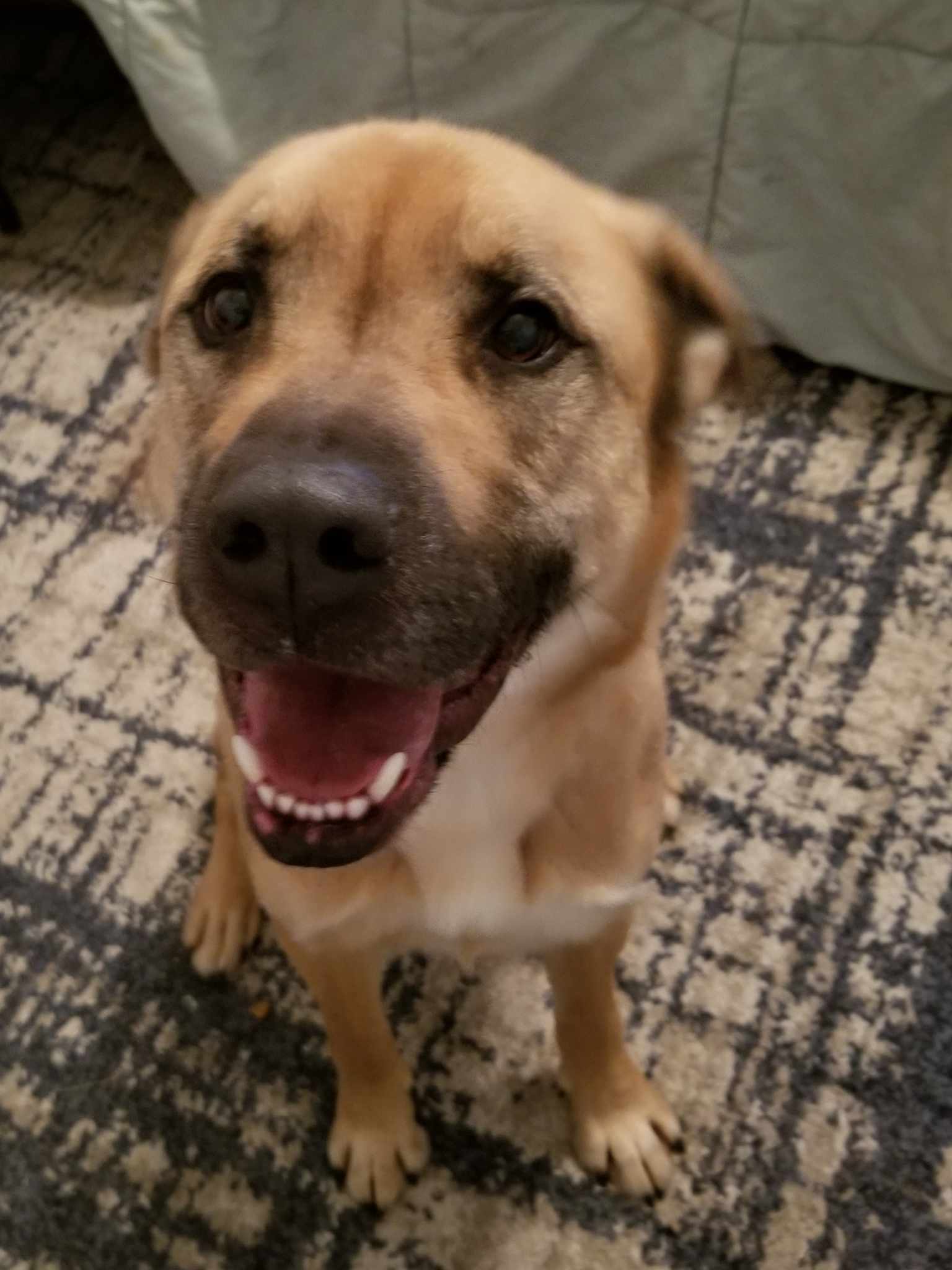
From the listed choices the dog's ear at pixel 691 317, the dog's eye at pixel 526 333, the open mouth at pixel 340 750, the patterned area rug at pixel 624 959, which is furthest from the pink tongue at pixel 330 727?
the patterned area rug at pixel 624 959

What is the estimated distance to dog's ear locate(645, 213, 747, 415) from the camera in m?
1.09

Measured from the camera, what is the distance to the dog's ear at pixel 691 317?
3.57 feet

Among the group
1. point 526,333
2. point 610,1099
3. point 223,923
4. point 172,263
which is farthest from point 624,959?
point 172,263

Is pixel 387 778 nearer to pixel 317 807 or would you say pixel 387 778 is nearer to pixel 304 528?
pixel 317 807

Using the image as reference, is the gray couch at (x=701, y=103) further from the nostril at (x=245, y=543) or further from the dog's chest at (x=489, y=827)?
the nostril at (x=245, y=543)

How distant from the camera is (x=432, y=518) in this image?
2.65ft

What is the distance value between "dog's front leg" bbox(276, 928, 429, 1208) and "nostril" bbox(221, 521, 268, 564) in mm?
588

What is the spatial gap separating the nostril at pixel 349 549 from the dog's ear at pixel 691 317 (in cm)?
43

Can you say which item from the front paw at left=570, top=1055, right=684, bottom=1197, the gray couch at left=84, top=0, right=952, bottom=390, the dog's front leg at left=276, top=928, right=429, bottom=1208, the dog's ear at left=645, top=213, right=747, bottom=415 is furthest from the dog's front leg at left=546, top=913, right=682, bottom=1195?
the gray couch at left=84, top=0, right=952, bottom=390

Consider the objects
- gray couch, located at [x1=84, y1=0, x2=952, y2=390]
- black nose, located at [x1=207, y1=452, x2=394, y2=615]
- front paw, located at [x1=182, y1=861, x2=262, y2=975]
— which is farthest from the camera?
gray couch, located at [x1=84, y1=0, x2=952, y2=390]

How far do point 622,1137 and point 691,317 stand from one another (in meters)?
0.94

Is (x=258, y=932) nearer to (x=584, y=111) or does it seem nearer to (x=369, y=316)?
(x=369, y=316)

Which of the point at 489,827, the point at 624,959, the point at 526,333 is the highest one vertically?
the point at 526,333

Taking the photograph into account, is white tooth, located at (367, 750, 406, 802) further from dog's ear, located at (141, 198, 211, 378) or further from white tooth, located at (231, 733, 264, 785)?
dog's ear, located at (141, 198, 211, 378)
